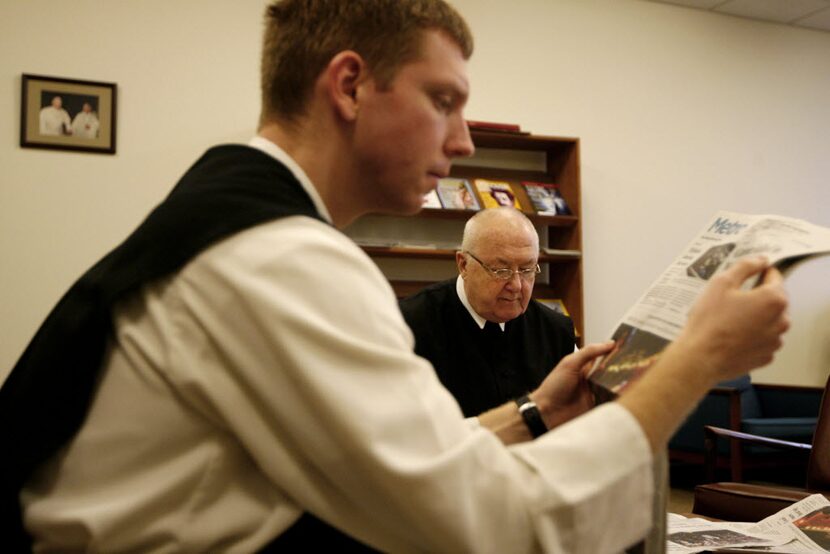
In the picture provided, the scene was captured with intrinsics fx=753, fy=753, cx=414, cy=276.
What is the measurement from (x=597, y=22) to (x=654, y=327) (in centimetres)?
479

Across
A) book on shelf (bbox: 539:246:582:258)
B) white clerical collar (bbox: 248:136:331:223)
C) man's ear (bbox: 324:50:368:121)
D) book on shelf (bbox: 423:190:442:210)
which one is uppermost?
book on shelf (bbox: 423:190:442:210)

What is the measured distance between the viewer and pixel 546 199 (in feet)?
16.3

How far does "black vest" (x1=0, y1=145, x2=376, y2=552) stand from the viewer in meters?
0.85

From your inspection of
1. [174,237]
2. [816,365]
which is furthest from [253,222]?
[816,365]

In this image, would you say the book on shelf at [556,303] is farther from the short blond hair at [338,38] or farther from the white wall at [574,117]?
the short blond hair at [338,38]

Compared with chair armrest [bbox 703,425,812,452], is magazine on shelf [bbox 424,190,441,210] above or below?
above

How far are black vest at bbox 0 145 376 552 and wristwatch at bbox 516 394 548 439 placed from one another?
0.54m

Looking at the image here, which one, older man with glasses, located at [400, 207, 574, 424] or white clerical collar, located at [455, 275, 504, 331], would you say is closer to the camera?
older man with glasses, located at [400, 207, 574, 424]

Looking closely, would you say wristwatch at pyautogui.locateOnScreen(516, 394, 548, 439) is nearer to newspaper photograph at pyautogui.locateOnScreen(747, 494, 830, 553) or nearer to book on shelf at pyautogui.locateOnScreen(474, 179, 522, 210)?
newspaper photograph at pyautogui.locateOnScreen(747, 494, 830, 553)

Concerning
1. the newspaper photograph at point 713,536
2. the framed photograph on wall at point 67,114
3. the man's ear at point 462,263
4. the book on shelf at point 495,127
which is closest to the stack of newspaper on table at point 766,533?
the newspaper photograph at point 713,536

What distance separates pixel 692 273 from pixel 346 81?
565 millimetres

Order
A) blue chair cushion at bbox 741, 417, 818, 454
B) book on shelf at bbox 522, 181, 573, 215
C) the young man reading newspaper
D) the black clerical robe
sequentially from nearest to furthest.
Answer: the young man reading newspaper < the black clerical robe < blue chair cushion at bbox 741, 417, 818, 454 < book on shelf at bbox 522, 181, 573, 215

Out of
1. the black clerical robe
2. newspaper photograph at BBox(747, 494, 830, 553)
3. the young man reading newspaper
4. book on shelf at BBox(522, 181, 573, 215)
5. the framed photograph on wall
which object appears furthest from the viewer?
book on shelf at BBox(522, 181, 573, 215)

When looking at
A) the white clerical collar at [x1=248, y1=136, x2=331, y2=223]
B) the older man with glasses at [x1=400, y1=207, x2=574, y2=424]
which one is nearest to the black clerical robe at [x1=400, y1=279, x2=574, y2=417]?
the older man with glasses at [x1=400, y1=207, x2=574, y2=424]
